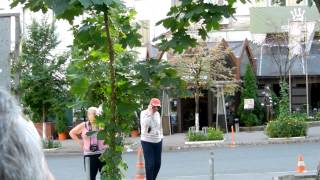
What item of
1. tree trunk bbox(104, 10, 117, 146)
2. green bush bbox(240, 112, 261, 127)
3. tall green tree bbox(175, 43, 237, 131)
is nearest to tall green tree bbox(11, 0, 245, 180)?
tree trunk bbox(104, 10, 117, 146)

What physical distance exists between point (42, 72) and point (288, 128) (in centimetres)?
1048

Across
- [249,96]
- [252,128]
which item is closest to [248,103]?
[252,128]

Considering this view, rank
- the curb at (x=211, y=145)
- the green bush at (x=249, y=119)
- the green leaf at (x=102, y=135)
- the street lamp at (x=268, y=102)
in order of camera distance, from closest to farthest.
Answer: the green leaf at (x=102, y=135) → the curb at (x=211, y=145) → the green bush at (x=249, y=119) → the street lamp at (x=268, y=102)

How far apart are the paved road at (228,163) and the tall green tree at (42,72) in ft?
9.75

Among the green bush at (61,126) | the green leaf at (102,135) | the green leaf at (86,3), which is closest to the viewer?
the green leaf at (86,3)

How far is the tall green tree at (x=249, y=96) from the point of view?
3462 centimetres

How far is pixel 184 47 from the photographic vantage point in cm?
588

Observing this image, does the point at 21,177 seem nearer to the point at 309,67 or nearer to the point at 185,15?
the point at 185,15

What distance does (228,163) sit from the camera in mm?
19000

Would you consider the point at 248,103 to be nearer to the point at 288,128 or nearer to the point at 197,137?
the point at 288,128

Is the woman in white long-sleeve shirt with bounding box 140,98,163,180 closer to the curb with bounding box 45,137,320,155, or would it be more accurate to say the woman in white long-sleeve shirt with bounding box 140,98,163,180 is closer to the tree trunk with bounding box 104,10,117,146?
the tree trunk with bounding box 104,10,117,146

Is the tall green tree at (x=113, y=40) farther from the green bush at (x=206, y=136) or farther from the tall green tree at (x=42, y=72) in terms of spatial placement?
the green bush at (x=206, y=136)

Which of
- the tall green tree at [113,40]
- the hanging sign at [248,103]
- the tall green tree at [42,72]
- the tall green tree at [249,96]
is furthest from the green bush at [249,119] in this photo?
the tall green tree at [113,40]

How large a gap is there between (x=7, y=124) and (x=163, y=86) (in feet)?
15.1
